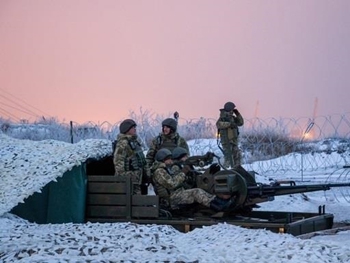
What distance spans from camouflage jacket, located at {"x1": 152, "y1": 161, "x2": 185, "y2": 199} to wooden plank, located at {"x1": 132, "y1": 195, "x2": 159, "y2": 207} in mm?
373

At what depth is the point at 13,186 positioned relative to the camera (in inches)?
405

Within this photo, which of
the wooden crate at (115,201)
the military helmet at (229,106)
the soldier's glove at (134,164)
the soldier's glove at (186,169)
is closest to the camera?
the wooden crate at (115,201)

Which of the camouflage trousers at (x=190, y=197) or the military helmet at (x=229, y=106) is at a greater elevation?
the military helmet at (x=229, y=106)

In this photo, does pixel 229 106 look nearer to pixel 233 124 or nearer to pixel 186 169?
pixel 233 124

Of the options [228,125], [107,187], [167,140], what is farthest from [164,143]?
[228,125]

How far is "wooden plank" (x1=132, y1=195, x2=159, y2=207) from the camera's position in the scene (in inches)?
394

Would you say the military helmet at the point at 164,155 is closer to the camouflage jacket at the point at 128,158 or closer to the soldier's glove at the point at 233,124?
the camouflage jacket at the point at 128,158

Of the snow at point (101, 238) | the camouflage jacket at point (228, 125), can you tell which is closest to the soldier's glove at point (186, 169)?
the snow at point (101, 238)

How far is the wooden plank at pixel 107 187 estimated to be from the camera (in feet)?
33.7

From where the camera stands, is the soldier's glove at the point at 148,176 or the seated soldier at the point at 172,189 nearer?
the seated soldier at the point at 172,189

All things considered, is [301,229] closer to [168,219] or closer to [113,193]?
[168,219]

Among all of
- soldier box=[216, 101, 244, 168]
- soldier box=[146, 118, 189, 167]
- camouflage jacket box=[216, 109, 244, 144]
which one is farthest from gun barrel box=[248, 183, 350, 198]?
camouflage jacket box=[216, 109, 244, 144]

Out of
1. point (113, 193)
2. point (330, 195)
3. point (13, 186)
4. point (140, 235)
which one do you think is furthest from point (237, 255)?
point (330, 195)

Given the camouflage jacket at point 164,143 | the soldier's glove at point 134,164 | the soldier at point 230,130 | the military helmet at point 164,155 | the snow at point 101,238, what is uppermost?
the soldier at point 230,130
